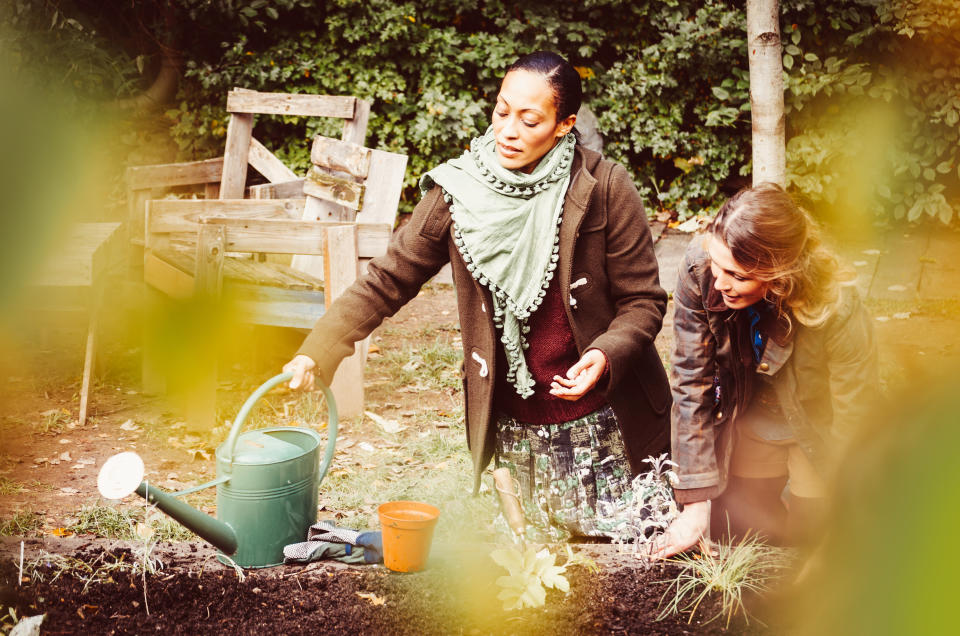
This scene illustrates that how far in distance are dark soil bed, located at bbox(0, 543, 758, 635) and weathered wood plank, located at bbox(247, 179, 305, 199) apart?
379 cm

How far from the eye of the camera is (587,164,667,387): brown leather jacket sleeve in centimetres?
225

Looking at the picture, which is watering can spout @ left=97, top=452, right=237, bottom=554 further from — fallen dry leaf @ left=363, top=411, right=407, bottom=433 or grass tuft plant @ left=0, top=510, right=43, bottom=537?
fallen dry leaf @ left=363, top=411, right=407, bottom=433

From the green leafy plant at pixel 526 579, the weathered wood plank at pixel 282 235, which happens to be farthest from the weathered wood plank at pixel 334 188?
the green leafy plant at pixel 526 579

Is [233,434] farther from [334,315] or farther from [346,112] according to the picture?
[346,112]

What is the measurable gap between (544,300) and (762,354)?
24.0 inches

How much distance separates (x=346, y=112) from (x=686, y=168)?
3387mm

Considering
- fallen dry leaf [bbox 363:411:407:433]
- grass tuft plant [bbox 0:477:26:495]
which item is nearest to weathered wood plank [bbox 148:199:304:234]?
fallen dry leaf [bbox 363:411:407:433]

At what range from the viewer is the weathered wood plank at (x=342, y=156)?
5.11 meters

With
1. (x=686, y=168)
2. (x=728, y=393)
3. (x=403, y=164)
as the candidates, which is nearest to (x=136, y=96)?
(x=403, y=164)

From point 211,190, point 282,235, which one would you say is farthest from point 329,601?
point 211,190

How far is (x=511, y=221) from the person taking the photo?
2.23m

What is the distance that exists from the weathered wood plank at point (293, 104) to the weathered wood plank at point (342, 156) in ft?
1.46

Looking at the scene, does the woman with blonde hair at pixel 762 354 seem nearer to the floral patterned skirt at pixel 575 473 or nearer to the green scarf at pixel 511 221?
the floral patterned skirt at pixel 575 473

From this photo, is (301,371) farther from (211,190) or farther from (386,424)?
(211,190)
